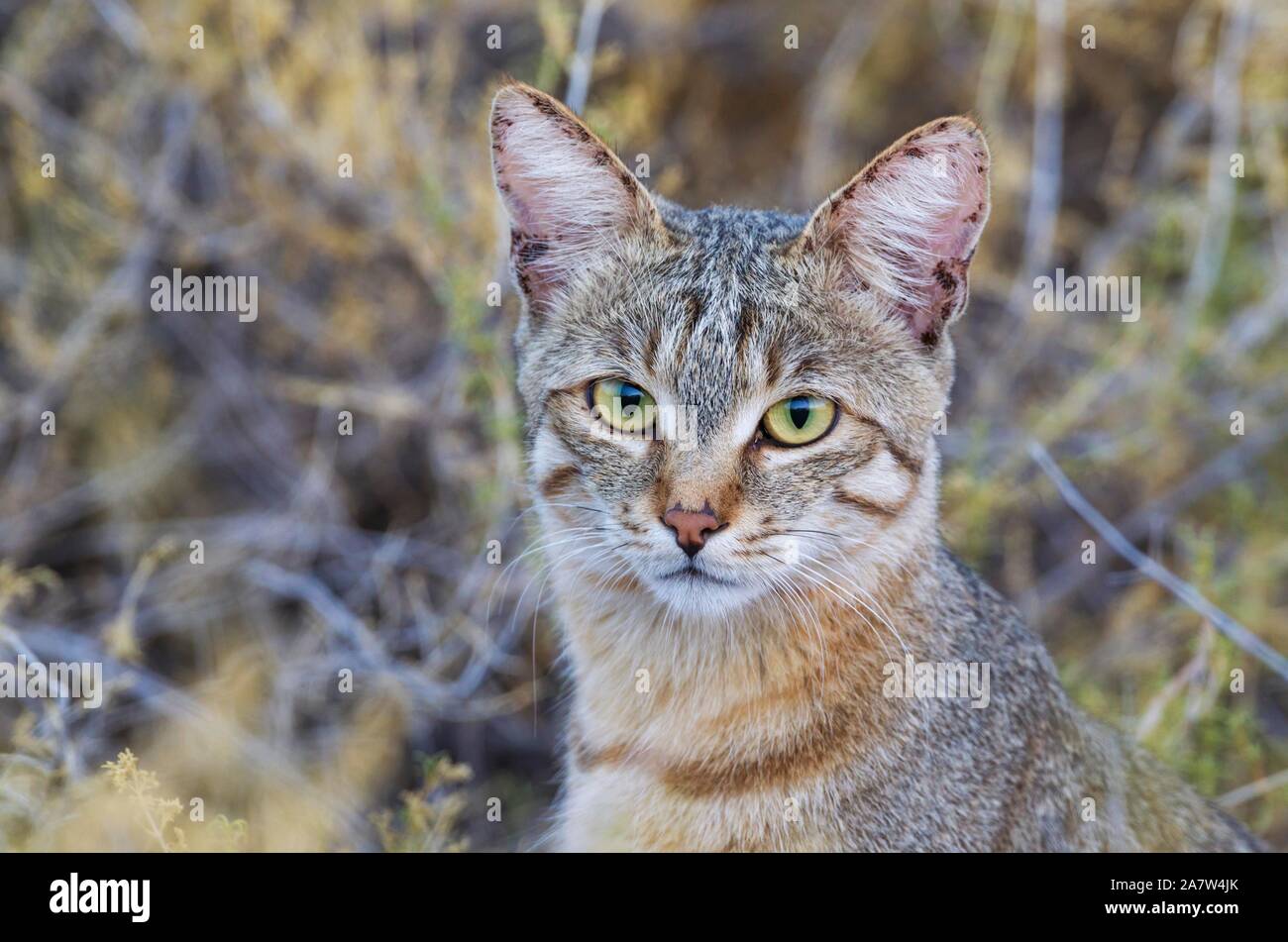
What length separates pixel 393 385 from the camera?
5172 mm

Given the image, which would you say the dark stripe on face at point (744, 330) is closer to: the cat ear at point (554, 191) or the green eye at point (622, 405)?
the green eye at point (622, 405)

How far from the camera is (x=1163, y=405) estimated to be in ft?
15.9

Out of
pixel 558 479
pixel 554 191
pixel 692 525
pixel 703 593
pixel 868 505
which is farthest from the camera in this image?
pixel 554 191

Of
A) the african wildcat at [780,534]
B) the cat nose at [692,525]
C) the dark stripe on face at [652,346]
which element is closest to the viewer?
the cat nose at [692,525]

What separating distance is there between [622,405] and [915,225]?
2.41ft

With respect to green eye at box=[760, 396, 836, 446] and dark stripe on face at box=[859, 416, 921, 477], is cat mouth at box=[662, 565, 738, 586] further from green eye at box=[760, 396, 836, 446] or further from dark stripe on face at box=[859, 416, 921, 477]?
dark stripe on face at box=[859, 416, 921, 477]

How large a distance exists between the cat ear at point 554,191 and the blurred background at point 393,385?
0.82 m

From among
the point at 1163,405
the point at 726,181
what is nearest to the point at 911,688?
the point at 1163,405

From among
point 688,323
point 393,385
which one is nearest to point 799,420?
point 688,323

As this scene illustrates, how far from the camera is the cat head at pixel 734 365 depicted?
106 inches

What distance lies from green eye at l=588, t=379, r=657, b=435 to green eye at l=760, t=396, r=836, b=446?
0.25m

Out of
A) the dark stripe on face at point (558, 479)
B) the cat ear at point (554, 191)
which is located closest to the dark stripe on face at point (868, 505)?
the dark stripe on face at point (558, 479)

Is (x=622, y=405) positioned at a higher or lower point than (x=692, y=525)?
higher

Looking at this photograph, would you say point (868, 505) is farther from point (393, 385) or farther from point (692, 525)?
point (393, 385)
